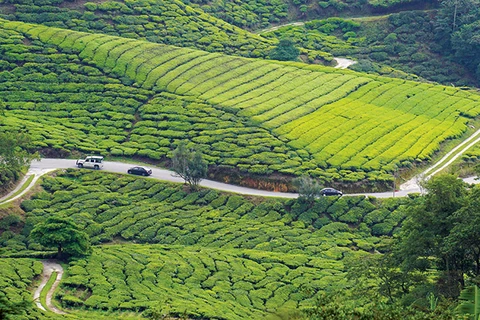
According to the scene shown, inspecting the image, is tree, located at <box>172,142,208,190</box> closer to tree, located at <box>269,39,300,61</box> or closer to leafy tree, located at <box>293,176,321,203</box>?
leafy tree, located at <box>293,176,321,203</box>

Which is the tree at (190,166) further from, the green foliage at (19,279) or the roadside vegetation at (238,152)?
the green foliage at (19,279)

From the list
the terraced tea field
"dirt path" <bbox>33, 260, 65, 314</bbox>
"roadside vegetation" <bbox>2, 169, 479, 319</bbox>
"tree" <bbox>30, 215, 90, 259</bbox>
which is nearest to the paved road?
"roadside vegetation" <bbox>2, 169, 479, 319</bbox>

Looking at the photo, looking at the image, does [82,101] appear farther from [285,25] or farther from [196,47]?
[285,25]

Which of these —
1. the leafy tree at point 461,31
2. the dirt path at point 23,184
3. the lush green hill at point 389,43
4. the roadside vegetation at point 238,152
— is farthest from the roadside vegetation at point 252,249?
the leafy tree at point 461,31

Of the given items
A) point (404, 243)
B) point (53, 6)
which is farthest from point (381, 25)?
point (404, 243)

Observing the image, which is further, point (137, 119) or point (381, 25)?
point (381, 25)
